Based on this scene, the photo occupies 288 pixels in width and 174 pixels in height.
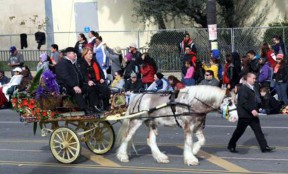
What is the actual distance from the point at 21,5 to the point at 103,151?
28336 mm

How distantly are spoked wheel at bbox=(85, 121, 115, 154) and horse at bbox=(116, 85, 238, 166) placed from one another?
2.07 feet

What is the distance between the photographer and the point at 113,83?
2177 cm

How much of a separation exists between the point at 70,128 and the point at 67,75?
95 cm

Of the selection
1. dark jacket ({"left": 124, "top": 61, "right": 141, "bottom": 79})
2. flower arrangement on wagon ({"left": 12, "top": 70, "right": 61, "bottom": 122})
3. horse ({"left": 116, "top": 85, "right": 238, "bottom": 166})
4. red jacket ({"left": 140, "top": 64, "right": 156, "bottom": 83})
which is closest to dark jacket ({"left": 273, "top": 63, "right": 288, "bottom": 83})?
red jacket ({"left": 140, "top": 64, "right": 156, "bottom": 83})

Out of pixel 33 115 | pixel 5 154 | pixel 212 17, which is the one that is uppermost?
pixel 212 17

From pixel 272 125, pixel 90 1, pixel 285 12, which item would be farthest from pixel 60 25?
pixel 272 125

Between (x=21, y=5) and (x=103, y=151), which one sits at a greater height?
(x=21, y=5)

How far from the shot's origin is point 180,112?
12.5 meters

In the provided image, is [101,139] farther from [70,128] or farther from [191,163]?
[191,163]

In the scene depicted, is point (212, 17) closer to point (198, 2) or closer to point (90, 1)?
point (198, 2)

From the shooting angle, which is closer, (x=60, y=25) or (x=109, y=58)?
(x=109, y=58)

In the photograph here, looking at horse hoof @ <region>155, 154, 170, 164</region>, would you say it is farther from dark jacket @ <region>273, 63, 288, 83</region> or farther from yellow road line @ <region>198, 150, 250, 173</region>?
dark jacket @ <region>273, 63, 288, 83</region>

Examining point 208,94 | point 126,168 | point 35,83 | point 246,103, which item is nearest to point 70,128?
point 35,83

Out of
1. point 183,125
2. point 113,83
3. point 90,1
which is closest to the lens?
point 183,125
